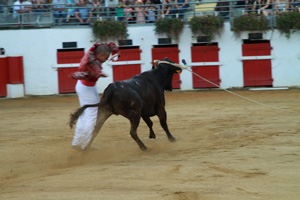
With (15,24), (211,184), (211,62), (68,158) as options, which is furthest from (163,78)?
(15,24)

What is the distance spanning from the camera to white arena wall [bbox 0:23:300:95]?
16.8 meters

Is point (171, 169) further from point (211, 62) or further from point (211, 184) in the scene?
point (211, 62)

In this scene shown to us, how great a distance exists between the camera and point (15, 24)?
1672 centimetres

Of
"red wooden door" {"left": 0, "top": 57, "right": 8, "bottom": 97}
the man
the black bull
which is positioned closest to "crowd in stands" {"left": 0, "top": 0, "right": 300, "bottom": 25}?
"red wooden door" {"left": 0, "top": 57, "right": 8, "bottom": 97}

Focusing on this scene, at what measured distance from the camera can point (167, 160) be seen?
6070 millimetres

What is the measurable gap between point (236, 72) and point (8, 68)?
27.0ft

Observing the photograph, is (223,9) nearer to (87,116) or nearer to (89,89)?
(89,89)

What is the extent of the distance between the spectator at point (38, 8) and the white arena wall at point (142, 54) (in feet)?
1.69

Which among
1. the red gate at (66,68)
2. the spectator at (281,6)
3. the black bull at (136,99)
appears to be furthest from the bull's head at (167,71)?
the spectator at (281,6)

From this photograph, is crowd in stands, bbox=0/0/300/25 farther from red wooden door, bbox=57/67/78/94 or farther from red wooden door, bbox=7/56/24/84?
red wooden door, bbox=57/67/78/94

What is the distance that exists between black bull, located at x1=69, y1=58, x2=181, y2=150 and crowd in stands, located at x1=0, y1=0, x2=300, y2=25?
9.59 metres

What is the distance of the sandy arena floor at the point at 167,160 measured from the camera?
4.62 metres

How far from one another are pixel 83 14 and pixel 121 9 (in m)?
1.44

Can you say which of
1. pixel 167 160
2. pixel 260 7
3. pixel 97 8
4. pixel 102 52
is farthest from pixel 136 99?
pixel 260 7
